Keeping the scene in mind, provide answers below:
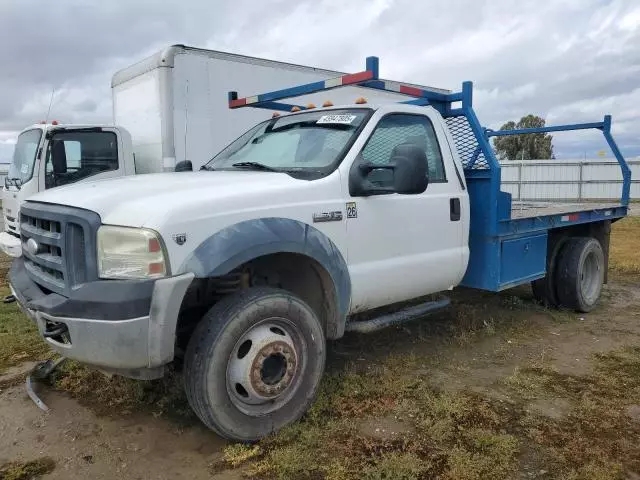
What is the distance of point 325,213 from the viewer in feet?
11.8

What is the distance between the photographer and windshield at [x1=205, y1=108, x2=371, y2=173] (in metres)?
3.90

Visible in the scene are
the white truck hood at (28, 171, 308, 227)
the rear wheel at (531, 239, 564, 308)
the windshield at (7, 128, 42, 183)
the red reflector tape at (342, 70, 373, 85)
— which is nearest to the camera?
the white truck hood at (28, 171, 308, 227)

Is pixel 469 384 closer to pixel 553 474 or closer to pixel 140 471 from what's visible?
pixel 553 474

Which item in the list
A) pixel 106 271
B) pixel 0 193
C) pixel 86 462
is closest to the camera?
pixel 106 271

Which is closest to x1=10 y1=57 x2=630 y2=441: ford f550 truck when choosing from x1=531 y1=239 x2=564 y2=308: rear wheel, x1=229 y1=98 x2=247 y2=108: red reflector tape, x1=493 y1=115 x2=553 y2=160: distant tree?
x1=229 y1=98 x2=247 y2=108: red reflector tape

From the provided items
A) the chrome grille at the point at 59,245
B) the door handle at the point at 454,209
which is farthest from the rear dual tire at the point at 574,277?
the chrome grille at the point at 59,245

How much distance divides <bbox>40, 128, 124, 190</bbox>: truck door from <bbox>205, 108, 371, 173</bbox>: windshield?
3825mm

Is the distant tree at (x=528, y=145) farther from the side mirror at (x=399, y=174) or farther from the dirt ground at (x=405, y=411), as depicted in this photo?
the side mirror at (x=399, y=174)

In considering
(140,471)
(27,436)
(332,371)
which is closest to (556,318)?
(332,371)

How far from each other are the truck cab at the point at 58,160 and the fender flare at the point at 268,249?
5004mm

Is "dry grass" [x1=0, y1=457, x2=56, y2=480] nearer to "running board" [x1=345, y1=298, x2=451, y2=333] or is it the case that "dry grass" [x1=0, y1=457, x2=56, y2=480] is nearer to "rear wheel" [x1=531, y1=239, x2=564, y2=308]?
"running board" [x1=345, y1=298, x2=451, y2=333]

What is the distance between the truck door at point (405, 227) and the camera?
3861mm

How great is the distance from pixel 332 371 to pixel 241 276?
4.22 feet

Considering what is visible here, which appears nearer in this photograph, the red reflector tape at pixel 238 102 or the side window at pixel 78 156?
the red reflector tape at pixel 238 102
